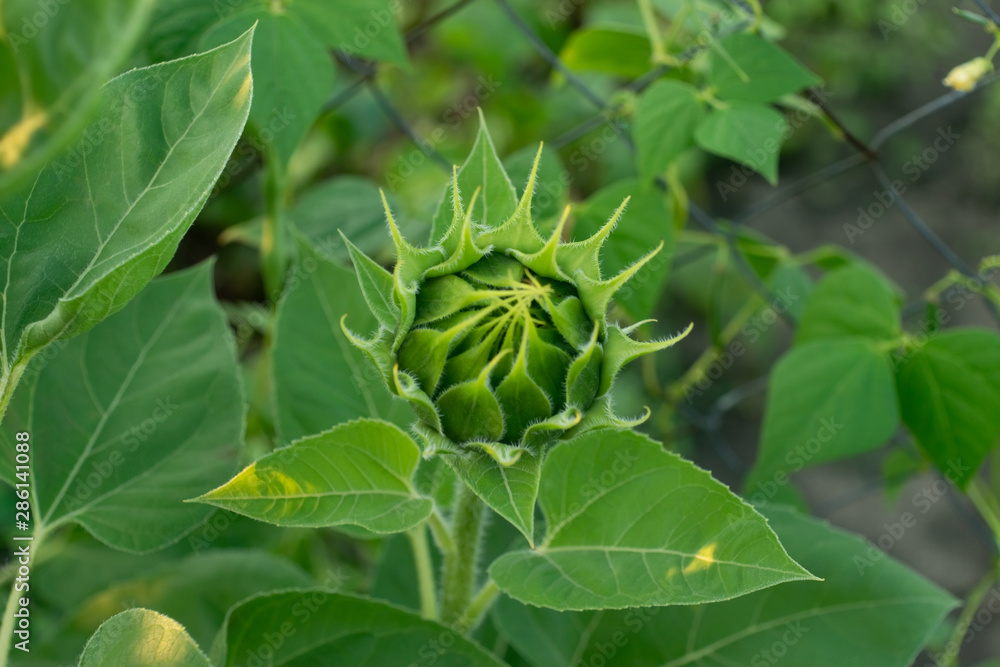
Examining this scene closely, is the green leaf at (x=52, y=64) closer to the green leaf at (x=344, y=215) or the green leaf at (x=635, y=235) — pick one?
the green leaf at (x=635, y=235)

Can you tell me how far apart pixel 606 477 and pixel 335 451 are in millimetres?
198

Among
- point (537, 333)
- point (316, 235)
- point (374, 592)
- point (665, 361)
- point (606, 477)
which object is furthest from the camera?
point (665, 361)

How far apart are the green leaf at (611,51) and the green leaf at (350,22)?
0.28 meters

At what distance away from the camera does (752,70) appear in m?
0.86

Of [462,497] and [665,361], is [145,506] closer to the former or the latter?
[462,497]

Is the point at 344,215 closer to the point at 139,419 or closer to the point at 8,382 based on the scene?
the point at 139,419

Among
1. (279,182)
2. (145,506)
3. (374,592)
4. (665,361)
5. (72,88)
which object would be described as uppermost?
(72,88)

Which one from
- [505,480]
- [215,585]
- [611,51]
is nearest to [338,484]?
[505,480]

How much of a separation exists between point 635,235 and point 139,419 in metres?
0.51

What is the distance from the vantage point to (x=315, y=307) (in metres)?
0.76

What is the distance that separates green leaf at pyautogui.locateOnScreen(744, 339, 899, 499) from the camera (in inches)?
32.8

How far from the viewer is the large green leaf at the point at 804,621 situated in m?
0.69

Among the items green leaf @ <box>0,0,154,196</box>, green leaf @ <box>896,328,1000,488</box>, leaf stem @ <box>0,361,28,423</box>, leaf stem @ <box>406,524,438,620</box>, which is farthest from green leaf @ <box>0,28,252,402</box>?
green leaf @ <box>896,328,1000,488</box>

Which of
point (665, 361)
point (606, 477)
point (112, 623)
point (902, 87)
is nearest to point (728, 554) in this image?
point (606, 477)
